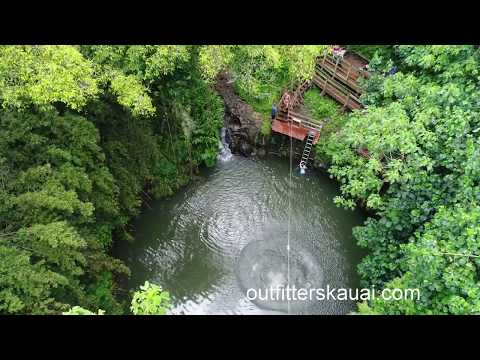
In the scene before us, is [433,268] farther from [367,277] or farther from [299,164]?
[299,164]

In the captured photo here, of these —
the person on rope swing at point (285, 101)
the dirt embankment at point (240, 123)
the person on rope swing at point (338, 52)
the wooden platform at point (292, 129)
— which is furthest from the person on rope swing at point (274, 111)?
the person on rope swing at point (338, 52)

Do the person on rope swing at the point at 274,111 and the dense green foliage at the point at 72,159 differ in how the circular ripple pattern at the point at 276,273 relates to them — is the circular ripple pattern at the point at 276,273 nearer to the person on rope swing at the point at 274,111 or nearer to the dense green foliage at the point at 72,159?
the dense green foliage at the point at 72,159

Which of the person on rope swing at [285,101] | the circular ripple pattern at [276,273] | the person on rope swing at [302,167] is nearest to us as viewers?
the circular ripple pattern at [276,273]

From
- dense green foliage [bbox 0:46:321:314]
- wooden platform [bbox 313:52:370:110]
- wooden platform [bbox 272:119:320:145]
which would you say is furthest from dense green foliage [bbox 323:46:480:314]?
wooden platform [bbox 313:52:370:110]

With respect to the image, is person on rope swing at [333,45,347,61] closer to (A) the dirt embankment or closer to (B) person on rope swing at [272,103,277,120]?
(B) person on rope swing at [272,103,277,120]

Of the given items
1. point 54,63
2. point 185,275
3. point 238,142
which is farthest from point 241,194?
point 54,63
